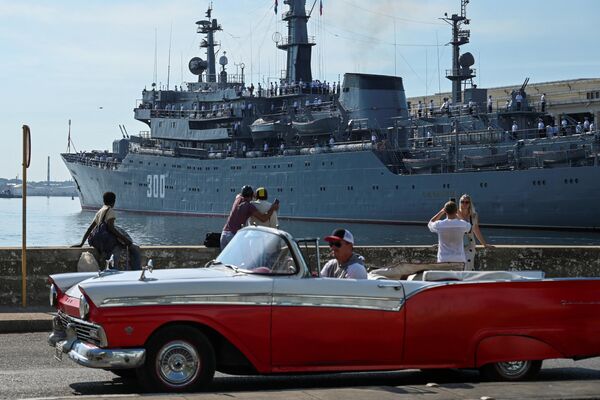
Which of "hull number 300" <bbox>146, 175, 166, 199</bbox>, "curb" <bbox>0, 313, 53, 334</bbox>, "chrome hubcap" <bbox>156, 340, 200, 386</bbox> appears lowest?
"curb" <bbox>0, 313, 53, 334</bbox>

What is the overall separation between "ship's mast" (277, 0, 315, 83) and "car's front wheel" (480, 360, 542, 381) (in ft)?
222

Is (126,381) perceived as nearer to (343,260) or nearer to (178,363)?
(178,363)

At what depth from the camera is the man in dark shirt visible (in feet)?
42.3

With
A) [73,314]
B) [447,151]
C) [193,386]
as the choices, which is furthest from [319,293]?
[447,151]

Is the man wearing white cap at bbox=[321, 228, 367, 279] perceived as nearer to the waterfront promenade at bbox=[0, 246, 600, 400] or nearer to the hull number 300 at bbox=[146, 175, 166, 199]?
the waterfront promenade at bbox=[0, 246, 600, 400]

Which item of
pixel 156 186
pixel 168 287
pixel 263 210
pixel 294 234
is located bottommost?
pixel 294 234

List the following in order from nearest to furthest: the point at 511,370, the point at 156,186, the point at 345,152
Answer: the point at 511,370 < the point at 345,152 < the point at 156,186

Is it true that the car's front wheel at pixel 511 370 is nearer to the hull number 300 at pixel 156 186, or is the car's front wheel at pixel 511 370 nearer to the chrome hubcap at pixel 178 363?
the chrome hubcap at pixel 178 363

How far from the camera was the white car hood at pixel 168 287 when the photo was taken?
7.62m

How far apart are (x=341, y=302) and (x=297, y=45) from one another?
225 ft

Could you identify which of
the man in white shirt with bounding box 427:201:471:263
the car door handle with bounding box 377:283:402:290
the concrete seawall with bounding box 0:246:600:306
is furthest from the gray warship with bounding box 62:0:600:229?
the car door handle with bounding box 377:283:402:290

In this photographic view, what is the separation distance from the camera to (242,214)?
42.6 feet

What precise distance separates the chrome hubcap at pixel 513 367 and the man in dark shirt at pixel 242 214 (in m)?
5.08

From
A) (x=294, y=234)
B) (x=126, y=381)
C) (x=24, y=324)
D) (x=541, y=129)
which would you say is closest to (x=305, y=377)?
(x=126, y=381)
